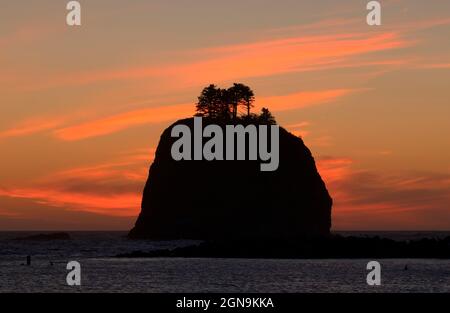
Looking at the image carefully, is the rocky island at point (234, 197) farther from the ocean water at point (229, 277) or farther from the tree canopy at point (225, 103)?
the ocean water at point (229, 277)

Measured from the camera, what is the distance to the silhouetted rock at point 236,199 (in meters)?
160

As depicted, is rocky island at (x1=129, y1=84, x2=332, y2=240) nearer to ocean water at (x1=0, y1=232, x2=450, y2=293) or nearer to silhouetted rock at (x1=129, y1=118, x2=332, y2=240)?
silhouetted rock at (x1=129, y1=118, x2=332, y2=240)

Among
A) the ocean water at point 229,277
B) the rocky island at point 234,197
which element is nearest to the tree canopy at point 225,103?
the rocky island at point 234,197

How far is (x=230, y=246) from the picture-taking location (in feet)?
349

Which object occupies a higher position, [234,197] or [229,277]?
[234,197]

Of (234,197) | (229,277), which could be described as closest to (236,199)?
(234,197)

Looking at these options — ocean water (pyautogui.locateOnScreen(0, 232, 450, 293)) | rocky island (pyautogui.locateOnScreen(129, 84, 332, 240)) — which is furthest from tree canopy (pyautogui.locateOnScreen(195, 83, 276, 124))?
A: ocean water (pyautogui.locateOnScreen(0, 232, 450, 293))

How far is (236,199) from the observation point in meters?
164

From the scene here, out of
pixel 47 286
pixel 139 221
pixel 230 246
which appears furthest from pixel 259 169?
pixel 47 286

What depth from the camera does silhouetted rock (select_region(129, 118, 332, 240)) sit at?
16025cm

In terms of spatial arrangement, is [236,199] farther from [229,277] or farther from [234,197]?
[229,277]

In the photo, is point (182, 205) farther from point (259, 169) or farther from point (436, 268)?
point (436, 268)
